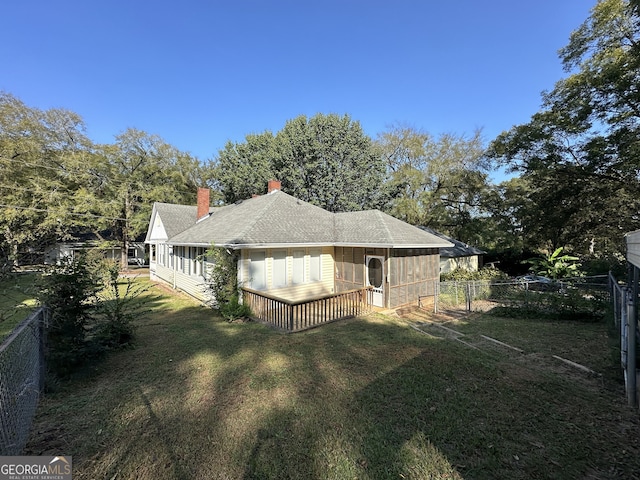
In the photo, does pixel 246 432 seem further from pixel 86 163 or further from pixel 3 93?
pixel 3 93

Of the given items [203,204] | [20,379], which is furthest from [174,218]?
[20,379]

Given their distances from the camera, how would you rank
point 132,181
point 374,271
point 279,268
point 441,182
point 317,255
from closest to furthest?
1. point 279,268
2. point 374,271
3. point 317,255
4. point 441,182
5. point 132,181

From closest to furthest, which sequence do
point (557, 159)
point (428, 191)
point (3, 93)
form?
point (557, 159) < point (3, 93) < point (428, 191)

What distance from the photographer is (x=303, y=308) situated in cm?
968

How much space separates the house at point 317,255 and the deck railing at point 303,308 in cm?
26

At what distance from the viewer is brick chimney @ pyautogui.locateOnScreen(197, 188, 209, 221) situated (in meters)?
Answer: 21.4

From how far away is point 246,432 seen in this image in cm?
390

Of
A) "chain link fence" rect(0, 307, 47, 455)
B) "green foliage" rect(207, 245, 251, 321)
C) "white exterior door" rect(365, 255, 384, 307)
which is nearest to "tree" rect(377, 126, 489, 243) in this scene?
"white exterior door" rect(365, 255, 384, 307)

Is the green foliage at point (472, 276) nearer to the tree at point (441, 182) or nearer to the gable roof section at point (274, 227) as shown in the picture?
the tree at point (441, 182)

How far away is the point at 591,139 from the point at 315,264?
671 inches

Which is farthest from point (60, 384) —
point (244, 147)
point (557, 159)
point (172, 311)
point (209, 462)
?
point (244, 147)

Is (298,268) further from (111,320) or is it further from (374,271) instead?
(111,320)

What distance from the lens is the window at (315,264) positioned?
46.7ft

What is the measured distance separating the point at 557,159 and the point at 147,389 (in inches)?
914
